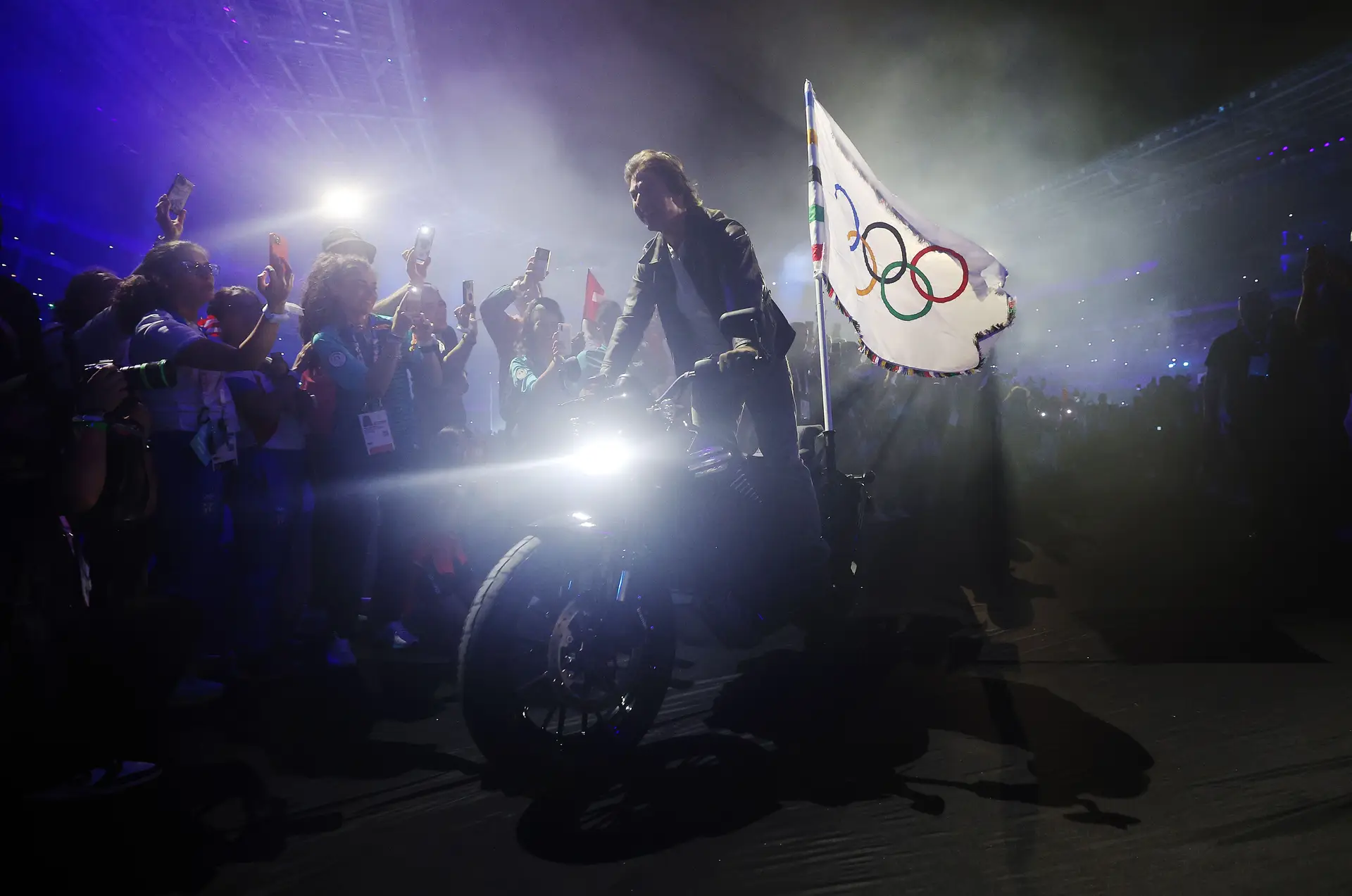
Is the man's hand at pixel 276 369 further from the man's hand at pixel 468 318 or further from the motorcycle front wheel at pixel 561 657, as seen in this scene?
the motorcycle front wheel at pixel 561 657

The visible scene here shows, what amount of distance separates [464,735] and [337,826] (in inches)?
30.5

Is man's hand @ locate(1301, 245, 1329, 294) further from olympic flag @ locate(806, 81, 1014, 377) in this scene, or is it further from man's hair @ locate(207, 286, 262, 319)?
man's hair @ locate(207, 286, 262, 319)

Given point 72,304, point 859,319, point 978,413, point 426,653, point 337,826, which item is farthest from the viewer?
point 978,413

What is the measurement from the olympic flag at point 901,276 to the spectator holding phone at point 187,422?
3.06 m

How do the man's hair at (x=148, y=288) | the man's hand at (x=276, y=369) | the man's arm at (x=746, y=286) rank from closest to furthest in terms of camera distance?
the man's arm at (x=746, y=286), the man's hair at (x=148, y=288), the man's hand at (x=276, y=369)

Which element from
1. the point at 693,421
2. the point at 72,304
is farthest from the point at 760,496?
the point at 72,304

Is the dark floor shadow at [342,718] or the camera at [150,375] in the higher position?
the camera at [150,375]

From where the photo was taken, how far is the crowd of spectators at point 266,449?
204 cm

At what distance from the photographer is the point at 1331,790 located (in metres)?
2.08

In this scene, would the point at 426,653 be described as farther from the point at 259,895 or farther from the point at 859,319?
the point at 859,319

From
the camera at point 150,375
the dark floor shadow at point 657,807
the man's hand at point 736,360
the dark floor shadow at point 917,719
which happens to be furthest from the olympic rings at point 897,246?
the camera at point 150,375

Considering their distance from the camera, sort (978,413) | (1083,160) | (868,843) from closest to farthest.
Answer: (868,843) < (978,413) < (1083,160)

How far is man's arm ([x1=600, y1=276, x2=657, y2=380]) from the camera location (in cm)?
310

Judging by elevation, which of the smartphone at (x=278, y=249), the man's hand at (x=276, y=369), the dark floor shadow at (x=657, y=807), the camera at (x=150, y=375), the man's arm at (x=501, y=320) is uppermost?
the man's arm at (x=501, y=320)
